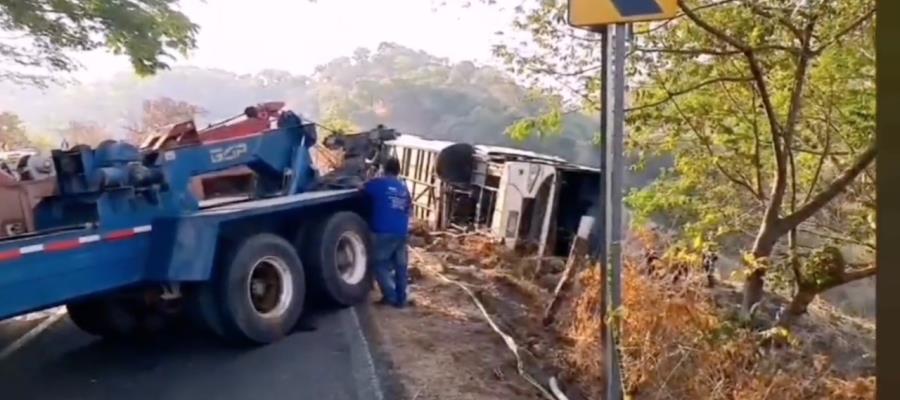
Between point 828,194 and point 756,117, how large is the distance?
1092 millimetres

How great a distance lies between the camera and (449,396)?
5895 mm

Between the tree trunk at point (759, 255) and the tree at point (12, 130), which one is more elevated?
the tree at point (12, 130)

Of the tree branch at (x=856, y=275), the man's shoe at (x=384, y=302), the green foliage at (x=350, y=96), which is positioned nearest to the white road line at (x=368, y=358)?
the man's shoe at (x=384, y=302)

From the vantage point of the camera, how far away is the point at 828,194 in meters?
7.20

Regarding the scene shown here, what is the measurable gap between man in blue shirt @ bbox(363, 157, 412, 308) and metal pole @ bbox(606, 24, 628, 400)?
4.86m

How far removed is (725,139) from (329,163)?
15.8ft

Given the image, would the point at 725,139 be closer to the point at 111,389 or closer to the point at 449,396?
the point at 449,396

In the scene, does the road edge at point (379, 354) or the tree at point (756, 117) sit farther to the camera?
the tree at point (756, 117)

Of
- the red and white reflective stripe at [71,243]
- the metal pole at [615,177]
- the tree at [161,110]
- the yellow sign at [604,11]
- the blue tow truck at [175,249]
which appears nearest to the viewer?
the yellow sign at [604,11]

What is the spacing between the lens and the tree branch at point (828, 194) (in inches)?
255

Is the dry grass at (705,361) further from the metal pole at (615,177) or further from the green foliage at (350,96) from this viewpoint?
the green foliage at (350,96)

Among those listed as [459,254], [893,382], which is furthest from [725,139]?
[893,382]

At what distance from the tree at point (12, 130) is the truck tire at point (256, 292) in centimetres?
1559

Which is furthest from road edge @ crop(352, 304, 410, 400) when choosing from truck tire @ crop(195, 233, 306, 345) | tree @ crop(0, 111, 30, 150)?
tree @ crop(0, 111, 30, 150)
